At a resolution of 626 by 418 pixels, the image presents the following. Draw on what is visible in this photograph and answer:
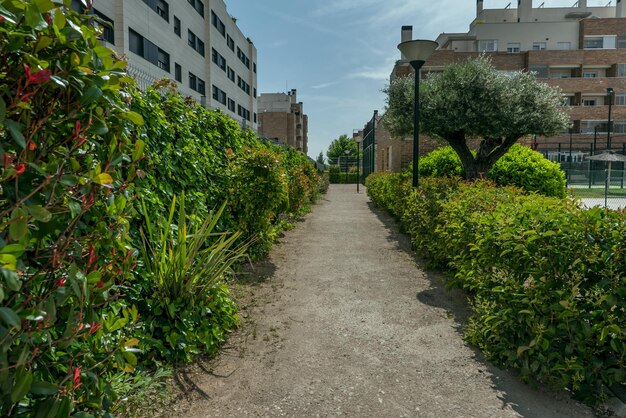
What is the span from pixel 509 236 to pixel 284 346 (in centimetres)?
200

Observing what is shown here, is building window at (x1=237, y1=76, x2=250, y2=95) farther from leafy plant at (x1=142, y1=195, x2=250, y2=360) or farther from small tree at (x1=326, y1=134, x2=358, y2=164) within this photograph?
leafy plant at (x1=142, y1=195, x2=250, y2=360)

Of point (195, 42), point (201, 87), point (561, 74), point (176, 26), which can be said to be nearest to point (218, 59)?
point (201, 87)

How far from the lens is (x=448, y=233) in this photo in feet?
15.6

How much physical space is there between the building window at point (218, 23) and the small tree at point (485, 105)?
80.9ft

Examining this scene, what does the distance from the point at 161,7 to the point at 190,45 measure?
4.44m

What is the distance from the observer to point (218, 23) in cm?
3256

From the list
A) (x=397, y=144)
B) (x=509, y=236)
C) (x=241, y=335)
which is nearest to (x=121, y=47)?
(x=397, y=144)

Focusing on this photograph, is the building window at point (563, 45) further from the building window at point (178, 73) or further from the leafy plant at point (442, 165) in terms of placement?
the building window at point (178, 73)

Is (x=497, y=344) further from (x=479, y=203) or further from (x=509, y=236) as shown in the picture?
(x=479, y=203)

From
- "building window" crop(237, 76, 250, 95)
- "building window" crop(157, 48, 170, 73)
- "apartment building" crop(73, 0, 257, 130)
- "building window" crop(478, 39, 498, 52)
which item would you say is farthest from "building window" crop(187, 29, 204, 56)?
"building window" crop(478, 39, 498, 52)

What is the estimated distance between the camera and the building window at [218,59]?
31.4 m

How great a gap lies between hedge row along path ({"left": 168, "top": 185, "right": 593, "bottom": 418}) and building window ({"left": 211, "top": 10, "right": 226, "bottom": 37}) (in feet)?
101

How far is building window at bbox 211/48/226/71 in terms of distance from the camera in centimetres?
3142

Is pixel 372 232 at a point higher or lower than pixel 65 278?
lower
